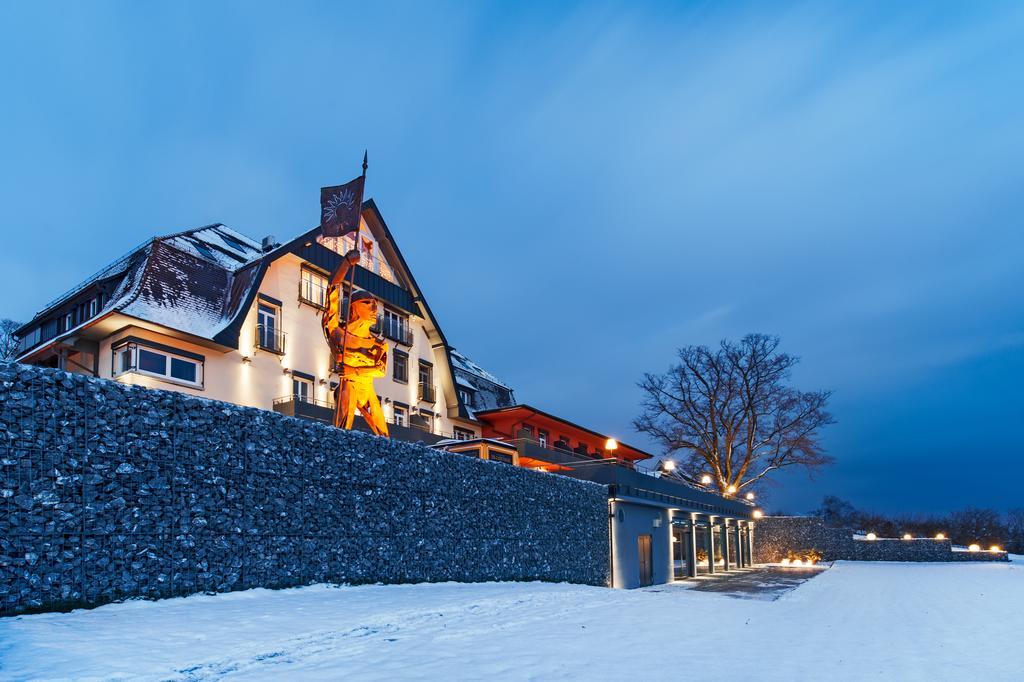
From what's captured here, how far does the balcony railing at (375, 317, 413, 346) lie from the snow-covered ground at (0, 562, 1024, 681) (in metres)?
14.1

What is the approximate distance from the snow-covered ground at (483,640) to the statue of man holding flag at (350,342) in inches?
196

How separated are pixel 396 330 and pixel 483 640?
19708 mm

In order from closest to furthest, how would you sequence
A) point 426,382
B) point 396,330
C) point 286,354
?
1. point 286,354
2. point 396,330
3. point 426,382

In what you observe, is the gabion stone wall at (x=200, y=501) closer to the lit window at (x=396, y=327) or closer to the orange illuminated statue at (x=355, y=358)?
the orange illuminated statue at (x=355, y=358)

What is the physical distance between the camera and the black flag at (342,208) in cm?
1711

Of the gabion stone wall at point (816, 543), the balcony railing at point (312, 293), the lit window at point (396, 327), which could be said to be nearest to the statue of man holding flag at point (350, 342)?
the balcony railing at point (312, 293)

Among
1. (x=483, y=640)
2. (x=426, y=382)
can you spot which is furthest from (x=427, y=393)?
(x=483, y=640)

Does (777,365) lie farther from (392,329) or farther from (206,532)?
(206,532)

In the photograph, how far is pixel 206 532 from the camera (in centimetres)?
990

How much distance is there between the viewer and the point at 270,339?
22750mm

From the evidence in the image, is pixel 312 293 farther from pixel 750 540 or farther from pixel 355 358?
pixel 750 540

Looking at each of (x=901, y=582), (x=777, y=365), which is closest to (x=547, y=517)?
(x=901, y=582)

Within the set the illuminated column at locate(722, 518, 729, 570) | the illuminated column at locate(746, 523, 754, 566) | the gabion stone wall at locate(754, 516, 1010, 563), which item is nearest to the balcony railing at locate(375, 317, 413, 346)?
the illuminated column at locate(722, 518, 729, 570)

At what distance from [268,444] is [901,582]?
80.4ft
